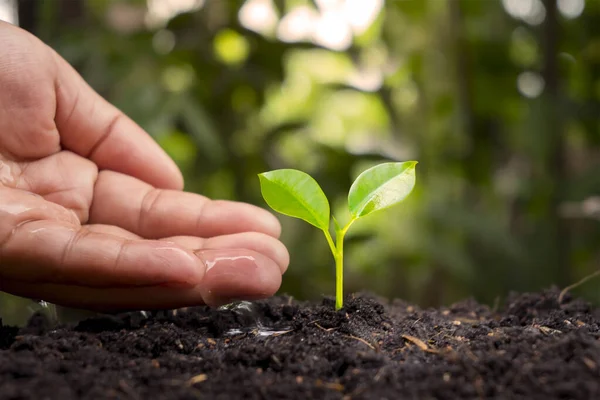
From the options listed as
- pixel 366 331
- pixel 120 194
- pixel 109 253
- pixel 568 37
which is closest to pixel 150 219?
pixel 120 194

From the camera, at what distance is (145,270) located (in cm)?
74

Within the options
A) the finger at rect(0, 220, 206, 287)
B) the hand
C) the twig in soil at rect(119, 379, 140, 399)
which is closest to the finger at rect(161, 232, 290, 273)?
the hand

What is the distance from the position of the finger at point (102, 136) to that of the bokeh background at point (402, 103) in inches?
15.8

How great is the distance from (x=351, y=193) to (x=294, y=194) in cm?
8

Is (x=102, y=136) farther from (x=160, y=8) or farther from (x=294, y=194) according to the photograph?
(x=160, y=8)

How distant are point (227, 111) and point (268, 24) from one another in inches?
31.5

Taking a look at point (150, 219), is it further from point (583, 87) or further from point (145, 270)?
point (583, 87)

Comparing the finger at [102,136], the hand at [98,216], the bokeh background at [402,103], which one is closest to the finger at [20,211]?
the hand at [98,216]

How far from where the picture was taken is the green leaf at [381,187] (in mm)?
751

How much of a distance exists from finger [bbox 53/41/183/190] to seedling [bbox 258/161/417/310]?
15.2 inches

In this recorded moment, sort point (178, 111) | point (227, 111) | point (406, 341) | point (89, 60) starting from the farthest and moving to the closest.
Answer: point (227, 111) < point (89, 60) < point (178, 111) < point (406, 341)

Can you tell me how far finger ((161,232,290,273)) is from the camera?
849 millimetres

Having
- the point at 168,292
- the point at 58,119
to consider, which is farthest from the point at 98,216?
the point at 168,292

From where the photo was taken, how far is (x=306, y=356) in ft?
2.15
